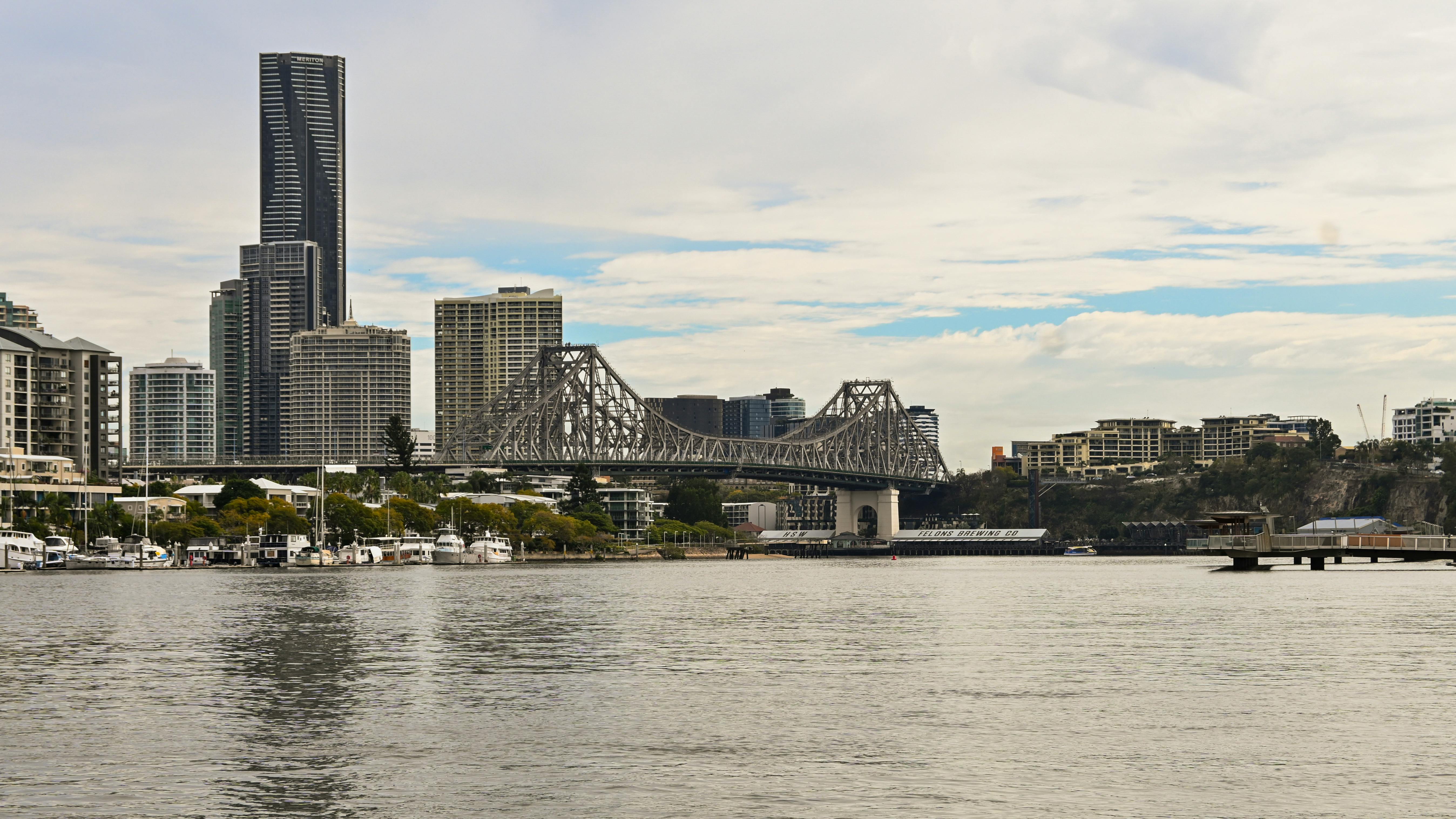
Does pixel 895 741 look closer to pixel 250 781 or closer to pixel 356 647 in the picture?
pixel 250 781

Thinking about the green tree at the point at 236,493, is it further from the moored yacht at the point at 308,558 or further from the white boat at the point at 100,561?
the white boat at the point at 100,561

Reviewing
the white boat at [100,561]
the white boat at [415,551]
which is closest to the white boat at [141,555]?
the white boat at [100,561]

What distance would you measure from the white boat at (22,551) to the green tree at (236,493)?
34.6 meters

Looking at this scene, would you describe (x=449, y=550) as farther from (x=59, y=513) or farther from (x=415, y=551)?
(x=59, y=513)

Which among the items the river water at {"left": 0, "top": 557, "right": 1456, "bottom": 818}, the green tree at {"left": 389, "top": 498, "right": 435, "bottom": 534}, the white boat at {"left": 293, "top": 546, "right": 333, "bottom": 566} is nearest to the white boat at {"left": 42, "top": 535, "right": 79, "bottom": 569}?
the white boat at {"left": 293, "top": 546, "right": 333, "bottom": 566}

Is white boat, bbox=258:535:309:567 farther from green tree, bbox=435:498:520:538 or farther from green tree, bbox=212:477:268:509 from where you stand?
green tree, bbox=435:498:520:538

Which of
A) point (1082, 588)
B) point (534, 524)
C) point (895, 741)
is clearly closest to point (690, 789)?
point (895, 741)

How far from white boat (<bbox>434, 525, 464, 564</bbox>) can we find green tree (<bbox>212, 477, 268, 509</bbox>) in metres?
17.7

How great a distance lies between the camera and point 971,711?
33312 mm


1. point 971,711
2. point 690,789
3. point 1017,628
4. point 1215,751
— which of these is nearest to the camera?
point 690,789

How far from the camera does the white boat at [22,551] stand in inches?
4801

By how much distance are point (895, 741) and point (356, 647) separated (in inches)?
1011

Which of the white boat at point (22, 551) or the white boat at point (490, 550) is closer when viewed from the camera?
the white boat at point (22, 551)

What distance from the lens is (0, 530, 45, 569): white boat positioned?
121938 mm
